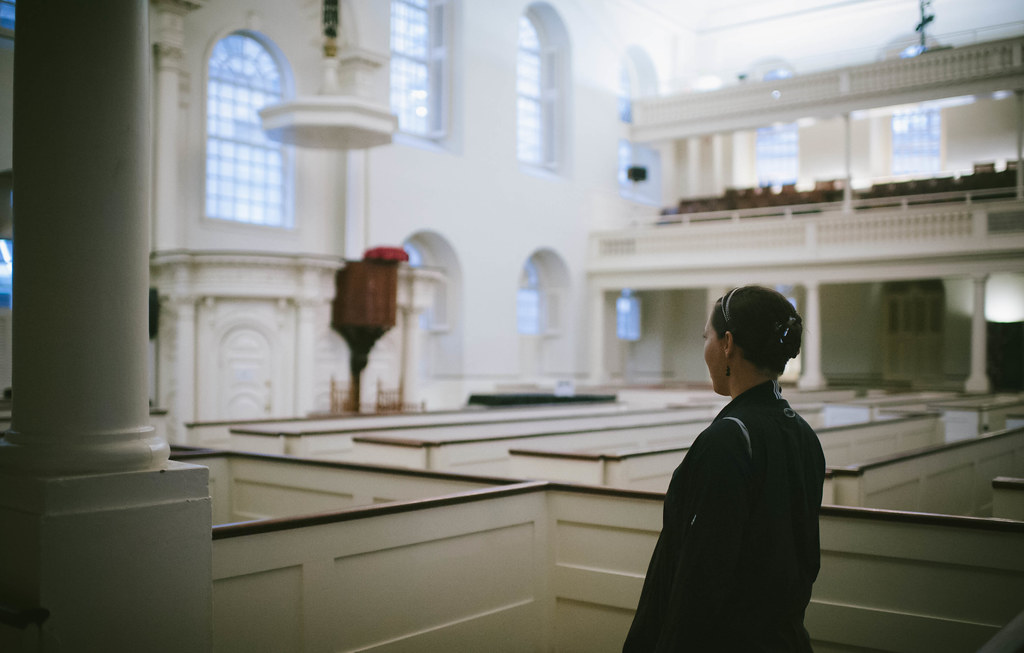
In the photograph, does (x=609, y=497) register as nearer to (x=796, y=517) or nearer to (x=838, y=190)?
(x=796, y=517)

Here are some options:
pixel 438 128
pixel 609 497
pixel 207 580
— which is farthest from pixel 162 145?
pixel 207 580

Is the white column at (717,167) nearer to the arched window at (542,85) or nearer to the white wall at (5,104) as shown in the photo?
the arched window at (542,85)

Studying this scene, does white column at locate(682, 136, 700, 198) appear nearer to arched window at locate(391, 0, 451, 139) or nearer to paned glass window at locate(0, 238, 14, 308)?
arched window at locate(391, 0, 451, 139)

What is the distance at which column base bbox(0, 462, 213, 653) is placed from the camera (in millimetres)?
2443

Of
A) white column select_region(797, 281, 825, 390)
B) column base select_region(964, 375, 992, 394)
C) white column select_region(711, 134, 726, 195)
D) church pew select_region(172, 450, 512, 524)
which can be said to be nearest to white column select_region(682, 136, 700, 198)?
white column select_region(711, 134, 726, 195)

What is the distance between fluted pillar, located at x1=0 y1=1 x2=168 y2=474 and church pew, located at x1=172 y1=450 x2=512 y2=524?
2.17 metres

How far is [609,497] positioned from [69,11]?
297 cm

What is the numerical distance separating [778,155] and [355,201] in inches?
585

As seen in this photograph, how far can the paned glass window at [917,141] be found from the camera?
23.9 metres

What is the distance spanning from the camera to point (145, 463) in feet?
8.73

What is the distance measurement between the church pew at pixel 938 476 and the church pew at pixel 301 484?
2.11 metres

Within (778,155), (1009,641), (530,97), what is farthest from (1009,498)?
(778,155)

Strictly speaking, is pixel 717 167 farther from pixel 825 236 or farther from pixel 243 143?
pixel 243 143

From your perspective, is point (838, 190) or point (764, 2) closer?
point (838, 190)
